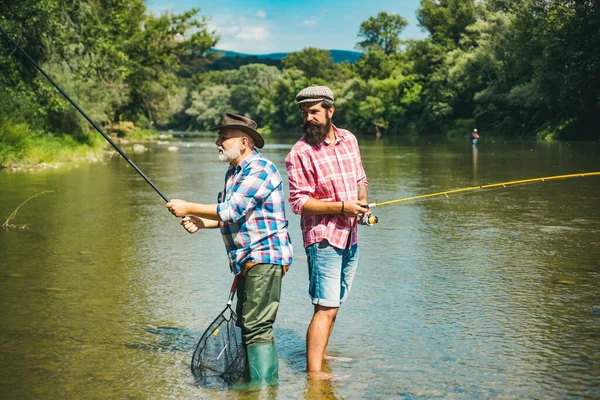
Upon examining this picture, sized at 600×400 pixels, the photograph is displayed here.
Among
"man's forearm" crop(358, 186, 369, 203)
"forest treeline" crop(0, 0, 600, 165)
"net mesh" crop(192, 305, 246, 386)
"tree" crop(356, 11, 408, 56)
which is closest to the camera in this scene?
"net mesh" crop(192, 305, 246, 386)

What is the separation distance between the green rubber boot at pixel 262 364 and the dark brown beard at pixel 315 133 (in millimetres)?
1303

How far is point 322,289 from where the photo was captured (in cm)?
485

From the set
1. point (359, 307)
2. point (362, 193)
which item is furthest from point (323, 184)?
point (359, 307)

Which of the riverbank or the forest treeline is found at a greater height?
the forest treeline

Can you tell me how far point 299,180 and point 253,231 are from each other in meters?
0.49

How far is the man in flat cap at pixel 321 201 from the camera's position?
190 inches

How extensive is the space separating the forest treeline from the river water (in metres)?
14.8

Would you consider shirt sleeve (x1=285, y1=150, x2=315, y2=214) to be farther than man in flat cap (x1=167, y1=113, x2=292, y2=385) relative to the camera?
Yes

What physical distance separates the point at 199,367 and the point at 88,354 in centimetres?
101

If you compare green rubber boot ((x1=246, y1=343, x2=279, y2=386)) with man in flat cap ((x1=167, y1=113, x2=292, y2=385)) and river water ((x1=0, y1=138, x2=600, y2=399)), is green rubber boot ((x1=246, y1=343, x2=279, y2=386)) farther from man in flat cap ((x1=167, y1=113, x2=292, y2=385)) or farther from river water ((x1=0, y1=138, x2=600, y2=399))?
river water ((x1=0, y1=138, x2=600, y2=399))

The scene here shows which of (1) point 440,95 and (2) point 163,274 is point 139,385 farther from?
(1) point 440,95

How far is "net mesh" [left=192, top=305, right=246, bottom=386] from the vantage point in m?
4.78

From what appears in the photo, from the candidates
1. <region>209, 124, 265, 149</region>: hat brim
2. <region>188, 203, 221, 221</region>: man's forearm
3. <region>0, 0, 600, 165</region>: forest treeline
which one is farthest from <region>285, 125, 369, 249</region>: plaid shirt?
<region>0, 0, 600, 165</region>: forest treeline

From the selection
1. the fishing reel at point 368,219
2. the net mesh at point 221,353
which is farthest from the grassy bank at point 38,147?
the fishing reel at point 368,219
